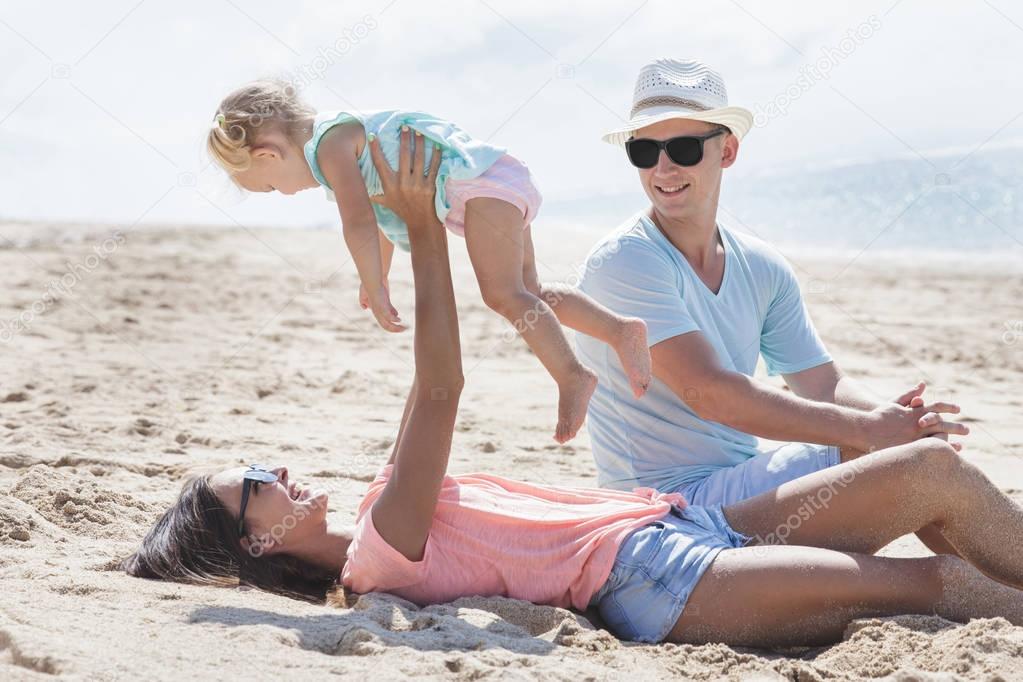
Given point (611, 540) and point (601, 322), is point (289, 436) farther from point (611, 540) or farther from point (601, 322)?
point (611, 540)

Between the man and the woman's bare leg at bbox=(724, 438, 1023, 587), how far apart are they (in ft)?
0.86

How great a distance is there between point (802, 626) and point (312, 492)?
53.6 inches

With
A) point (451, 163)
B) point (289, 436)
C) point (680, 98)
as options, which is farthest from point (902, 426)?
point (289, 436)

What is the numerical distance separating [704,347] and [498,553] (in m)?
0.92

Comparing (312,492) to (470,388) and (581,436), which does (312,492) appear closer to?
(581,436)

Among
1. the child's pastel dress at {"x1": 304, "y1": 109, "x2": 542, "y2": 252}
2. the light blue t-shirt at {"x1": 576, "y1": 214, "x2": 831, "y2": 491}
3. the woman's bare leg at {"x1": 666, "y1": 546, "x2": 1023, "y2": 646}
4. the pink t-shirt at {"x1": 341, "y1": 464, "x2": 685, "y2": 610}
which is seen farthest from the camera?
the light blue t-shirt at {"x1": 576, "y1": 214, "x2": 831, "y2": 491}

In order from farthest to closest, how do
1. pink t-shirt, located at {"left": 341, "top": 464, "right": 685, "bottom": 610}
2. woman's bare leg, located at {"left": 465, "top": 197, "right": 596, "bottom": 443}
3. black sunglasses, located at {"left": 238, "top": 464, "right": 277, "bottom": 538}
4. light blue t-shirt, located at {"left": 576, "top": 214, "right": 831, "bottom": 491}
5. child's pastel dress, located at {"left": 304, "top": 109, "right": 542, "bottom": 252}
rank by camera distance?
light blue t-shirt, located at {"left": 576, "top": 214, "right": 831, "bottom": 491}, child's pastel dress, located at {"left": 304, "top": 109, "right": 542, "bottom": 252}, woman's bare leg, located at {"left": 465, "top": 197, "right": 596, "bottom": 443}, black sunglasses, located at {"left": 238, "top": 464, "right": 277, "bottom": 538}, pink t-shirt, located at {"left": 341, "top": 464, "right": 685, "bottom": 610}

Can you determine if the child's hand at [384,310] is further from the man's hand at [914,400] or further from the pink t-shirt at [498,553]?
the man's hand at [914,400]

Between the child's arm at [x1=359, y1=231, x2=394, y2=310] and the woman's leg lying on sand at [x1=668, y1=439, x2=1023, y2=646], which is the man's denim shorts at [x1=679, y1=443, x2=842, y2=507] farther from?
the child's arm at [x1=359, y1=231, x2=394, y2=310]

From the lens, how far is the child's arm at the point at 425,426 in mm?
2748

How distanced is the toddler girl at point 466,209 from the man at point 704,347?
205mm

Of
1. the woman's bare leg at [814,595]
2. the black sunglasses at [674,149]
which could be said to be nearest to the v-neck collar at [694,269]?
the black sunglasses at [674,149]

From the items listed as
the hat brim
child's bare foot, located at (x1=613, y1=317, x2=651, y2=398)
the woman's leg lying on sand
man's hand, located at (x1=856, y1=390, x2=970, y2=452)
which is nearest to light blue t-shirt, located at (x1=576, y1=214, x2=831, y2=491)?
child's bare foot, located at (x1=613, y1=317, x2=651, y2=398)

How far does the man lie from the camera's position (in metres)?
3.15
